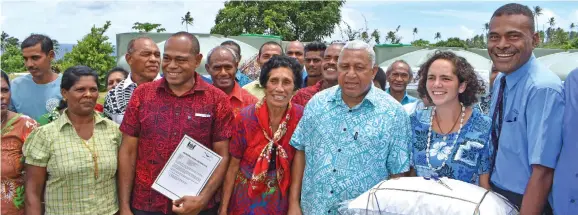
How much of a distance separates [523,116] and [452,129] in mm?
472

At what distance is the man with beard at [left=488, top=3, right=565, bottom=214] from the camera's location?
262cm

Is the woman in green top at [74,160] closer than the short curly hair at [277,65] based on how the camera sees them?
Yes

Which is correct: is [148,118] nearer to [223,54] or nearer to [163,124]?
[163,124]

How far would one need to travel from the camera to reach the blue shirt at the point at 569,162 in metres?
2.57

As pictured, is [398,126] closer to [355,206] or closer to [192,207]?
[355,206]

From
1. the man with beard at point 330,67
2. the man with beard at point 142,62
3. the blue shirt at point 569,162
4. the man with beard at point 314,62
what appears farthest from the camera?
the man with beard at point 314,62

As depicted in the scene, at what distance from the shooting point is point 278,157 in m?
3.35

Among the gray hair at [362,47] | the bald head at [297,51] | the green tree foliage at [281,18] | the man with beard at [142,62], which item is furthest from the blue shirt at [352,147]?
the green tree foliage at [281,18]

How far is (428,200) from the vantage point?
2.64 metres

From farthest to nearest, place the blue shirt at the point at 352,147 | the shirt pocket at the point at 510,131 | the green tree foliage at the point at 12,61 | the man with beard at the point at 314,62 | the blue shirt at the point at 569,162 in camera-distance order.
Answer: the green tree foliage at the point at 12,61, the man with beard at the point at 314,62, the blue shirt at the point at 352,147, the shirt pocket at the point at 510,131, the blue shirt at the point at 569,162

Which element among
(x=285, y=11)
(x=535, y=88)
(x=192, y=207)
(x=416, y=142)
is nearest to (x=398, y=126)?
(x=416, y=142)

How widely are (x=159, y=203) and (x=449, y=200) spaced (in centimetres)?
198

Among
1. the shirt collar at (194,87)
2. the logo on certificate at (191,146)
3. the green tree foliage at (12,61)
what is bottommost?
the green tree foliage at (12,61)

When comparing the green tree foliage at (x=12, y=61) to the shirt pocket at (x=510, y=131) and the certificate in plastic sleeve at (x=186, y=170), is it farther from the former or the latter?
the shirt pocket at (x=510, y=131)
